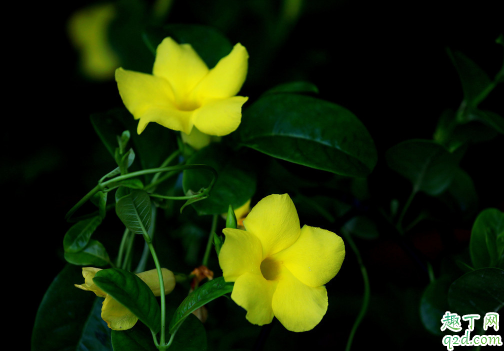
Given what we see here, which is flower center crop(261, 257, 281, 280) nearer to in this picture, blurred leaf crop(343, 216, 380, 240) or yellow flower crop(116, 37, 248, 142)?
yellow flower crop(116, 37, 248, 142)

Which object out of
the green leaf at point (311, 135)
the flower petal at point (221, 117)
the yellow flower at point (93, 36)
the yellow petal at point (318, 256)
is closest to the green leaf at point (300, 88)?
the green leaf at point (311, 135)

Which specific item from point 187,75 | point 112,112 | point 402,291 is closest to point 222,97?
point 187,75

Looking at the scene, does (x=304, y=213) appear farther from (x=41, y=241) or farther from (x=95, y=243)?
(x=41, y=241)

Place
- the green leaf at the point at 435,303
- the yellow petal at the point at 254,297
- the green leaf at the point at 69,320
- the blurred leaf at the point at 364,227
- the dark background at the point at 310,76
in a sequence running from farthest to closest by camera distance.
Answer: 1. the dark background at the point at 310,76
2. the blurred leaf at the point at 364,227
3. the green leaf at the point at 435,303
4. the green leaf at the point at 69,320
5. the yellow petal at the point at 254,297

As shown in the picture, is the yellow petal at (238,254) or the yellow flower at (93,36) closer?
the yellow petal at (238,254)

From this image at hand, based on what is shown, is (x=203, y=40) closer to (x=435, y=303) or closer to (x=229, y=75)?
(x=229, y=75)

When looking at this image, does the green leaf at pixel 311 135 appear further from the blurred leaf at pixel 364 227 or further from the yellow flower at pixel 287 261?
the blurred leaf at pixel 364 227

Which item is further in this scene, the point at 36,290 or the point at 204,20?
the point at 204,20
